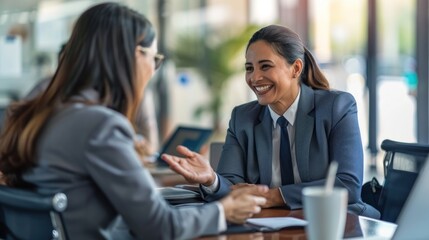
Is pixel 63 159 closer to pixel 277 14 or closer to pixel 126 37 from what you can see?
pixel 126 37

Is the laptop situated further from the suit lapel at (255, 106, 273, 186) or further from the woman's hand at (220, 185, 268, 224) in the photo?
the suit lapel at (255, 106, 273, 186)

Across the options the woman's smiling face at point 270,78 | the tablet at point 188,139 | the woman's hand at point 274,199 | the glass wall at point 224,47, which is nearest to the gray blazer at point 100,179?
the woman's hand at point 274,199

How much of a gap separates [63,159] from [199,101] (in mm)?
6869

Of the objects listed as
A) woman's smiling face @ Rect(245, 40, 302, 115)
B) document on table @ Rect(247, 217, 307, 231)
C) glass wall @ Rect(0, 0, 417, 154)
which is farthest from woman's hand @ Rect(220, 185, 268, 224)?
glass wall @ Rect(0, 0, 417, 154)

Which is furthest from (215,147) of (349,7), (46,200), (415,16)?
(349,7)

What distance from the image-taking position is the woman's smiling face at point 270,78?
118 inches

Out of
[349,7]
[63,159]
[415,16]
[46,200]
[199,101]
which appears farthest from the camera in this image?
[199,101]

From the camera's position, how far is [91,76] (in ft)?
6.61

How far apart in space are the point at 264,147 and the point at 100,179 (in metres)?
1.16

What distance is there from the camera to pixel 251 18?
9156 millimetres

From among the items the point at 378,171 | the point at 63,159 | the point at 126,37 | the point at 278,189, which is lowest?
the point at 378,171

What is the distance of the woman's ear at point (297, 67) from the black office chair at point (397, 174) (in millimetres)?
428

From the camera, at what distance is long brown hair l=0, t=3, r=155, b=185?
2.01 meters

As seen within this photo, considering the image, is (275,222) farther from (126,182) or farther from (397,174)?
(397,174)
